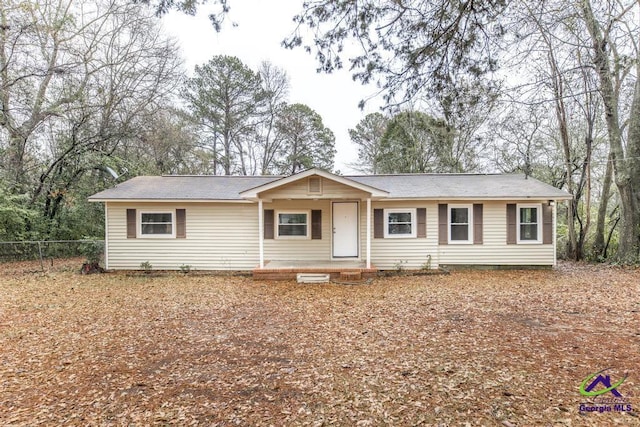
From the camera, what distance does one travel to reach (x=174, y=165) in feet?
64.0

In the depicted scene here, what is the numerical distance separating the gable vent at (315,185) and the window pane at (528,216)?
21.9 feet

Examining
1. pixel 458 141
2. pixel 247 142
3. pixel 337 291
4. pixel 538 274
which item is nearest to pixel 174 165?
pixel 247 142

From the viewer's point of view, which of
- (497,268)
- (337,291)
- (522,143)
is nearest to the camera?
(337,291)

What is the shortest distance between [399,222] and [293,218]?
349 centimetres

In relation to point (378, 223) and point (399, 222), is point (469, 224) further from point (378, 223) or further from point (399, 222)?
point (378, 223)

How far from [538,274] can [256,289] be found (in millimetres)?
8298

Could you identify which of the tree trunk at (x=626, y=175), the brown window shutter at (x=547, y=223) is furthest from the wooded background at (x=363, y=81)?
the brown window shutter at (x=547, y=223)

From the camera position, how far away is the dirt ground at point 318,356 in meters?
2.83

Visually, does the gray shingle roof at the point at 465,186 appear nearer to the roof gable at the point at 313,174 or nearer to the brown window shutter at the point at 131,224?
the roof gable at the point at 313,174

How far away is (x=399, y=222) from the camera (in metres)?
10.1

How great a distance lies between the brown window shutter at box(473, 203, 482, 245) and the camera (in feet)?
33.1

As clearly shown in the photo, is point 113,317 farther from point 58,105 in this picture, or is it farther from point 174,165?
point 174,165
